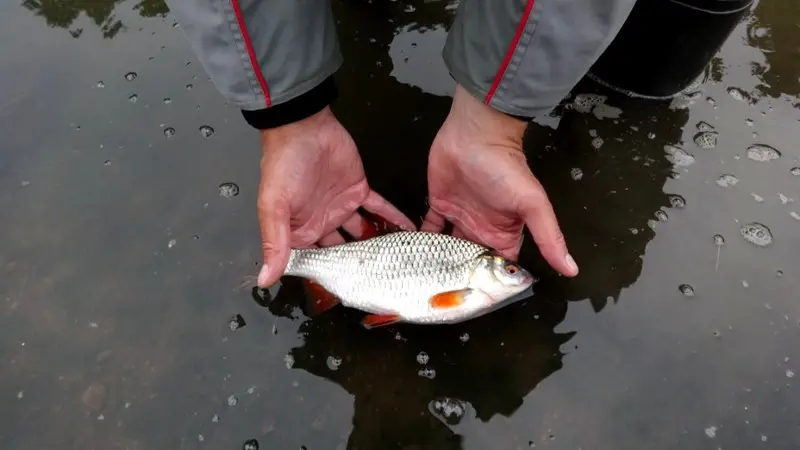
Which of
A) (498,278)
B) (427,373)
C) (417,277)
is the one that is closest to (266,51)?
(417,277)

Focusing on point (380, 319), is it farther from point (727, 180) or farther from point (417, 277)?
point (727, 180)

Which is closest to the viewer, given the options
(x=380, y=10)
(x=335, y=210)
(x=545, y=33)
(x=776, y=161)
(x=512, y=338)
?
(x=545, y=33)

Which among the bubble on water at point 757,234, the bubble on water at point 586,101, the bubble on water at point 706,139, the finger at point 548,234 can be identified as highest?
the finger at point 548,234

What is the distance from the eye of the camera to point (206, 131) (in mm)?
2316

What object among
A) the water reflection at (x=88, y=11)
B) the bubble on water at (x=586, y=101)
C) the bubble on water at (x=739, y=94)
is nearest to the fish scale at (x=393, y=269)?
the bubble on water at (x=586, y=101)

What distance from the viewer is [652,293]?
1909mm

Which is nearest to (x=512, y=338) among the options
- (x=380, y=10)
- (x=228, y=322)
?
(x=228, y=322)

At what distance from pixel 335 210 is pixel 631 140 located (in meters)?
1.20

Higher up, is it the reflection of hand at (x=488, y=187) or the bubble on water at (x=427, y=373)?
the reflection of hand at (x=488, y=187)

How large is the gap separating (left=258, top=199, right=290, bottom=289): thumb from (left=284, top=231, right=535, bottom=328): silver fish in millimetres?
108

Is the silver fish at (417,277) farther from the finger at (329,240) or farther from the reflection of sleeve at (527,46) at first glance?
the reflection of sleeve at (527,46)

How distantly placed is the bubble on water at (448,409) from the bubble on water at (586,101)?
1.30 meters

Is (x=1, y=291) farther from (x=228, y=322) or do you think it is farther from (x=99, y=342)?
(x=228, y=322)

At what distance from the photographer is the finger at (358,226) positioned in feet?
6.51
